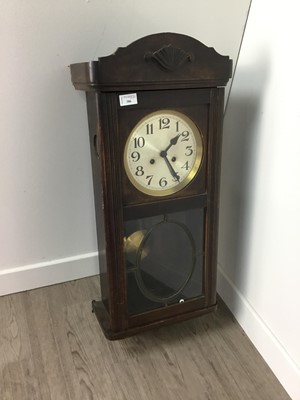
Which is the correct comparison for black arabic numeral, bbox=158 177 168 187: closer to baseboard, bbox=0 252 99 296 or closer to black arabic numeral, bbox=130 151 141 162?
black arabic numeral, bbox=130 151 141 162

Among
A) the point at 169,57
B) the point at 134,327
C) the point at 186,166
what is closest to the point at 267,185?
the point at 186,166

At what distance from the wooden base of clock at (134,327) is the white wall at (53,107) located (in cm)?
31

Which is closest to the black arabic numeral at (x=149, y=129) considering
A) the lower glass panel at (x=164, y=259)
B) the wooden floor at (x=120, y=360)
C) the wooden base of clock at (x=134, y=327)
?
the lower glass panel at (x=164, y=259)

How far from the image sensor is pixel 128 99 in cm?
88

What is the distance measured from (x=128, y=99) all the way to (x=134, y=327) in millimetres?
642

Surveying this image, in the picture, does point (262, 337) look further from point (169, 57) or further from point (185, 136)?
point (169, 57)

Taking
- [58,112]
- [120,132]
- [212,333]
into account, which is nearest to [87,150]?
[58,112]

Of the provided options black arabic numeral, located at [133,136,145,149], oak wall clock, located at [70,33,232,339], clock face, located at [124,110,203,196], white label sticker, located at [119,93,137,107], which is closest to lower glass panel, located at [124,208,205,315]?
oak wall clock, located at [70,33,232,339]

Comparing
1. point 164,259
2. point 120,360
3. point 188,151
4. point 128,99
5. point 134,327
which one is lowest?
point 120,360

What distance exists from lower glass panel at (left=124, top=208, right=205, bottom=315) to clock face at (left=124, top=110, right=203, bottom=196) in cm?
10

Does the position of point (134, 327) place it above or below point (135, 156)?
below

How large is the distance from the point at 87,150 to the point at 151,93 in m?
0.45

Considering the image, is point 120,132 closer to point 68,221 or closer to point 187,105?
point 187,105

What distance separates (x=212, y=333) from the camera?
1213 millimetres
